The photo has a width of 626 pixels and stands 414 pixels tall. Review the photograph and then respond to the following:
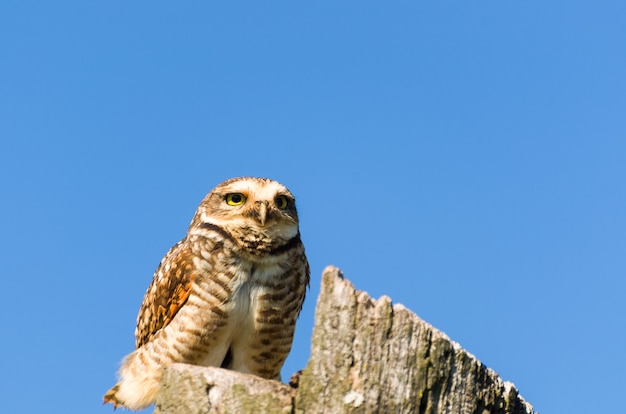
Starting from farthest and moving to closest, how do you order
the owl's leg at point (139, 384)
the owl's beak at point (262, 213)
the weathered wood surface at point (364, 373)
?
the owl's beak at point (262, 213)
the owl's leg at point (139, 384)
the weathered wood surface at point (364, 373)

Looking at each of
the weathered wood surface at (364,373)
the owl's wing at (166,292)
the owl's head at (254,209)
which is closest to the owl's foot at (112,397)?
the owl's wing at (166,292)

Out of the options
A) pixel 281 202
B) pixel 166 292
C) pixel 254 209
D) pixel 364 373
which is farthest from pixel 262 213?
pixel 364 373

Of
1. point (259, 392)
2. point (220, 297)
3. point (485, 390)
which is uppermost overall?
point (220, 297)

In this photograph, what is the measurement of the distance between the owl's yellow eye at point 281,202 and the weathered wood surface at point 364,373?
3680 mm

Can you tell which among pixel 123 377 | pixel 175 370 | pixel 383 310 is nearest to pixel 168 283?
pixel 123 377

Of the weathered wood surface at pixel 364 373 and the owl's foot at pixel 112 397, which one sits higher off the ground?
the owl's foot at pixel 112 397

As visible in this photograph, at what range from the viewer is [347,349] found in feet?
10.6

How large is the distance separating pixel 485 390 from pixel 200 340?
3.58 m

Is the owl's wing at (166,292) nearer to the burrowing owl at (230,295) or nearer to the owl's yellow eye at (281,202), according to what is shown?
the burrowing owl at (230,295)

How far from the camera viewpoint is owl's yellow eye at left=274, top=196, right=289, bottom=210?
6996 mm

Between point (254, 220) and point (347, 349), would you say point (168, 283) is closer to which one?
point (254, 220)

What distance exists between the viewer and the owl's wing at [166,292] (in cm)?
682

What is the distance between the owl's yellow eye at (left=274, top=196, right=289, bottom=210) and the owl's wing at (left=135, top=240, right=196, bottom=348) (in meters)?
0.80

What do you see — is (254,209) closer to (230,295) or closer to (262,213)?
(262,213)
